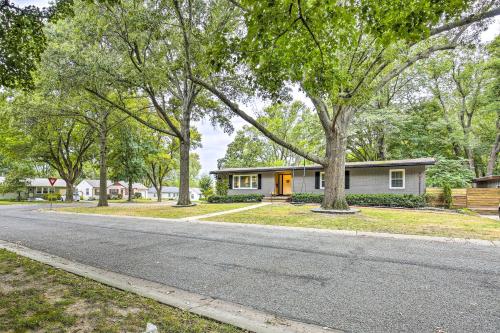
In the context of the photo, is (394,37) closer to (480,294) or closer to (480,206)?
(480,294)

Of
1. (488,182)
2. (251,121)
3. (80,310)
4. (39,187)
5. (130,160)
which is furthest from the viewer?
(39,187)

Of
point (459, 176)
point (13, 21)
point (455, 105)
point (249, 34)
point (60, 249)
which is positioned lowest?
point (60, 249)

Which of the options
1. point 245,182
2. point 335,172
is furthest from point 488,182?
point 245,182

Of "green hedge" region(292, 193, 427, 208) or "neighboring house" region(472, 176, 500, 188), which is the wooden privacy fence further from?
"neighboring house" region(472, 176, 500, 188)

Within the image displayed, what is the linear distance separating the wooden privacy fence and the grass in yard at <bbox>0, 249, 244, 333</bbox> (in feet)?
62.3

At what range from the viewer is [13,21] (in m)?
5.90

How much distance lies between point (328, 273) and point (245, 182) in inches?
777

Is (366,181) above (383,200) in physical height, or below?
above

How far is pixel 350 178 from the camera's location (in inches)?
782

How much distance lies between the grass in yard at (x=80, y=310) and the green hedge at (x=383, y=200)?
1690cm

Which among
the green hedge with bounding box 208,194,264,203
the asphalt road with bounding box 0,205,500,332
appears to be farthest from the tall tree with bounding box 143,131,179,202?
the asphalt road with bounding box 0,205,500,332

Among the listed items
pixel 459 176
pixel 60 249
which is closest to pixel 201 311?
pixel 60 249

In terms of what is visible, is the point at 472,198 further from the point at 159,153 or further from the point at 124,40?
the point at 159,153

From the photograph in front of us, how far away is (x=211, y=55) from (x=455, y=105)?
2774 centimetres
